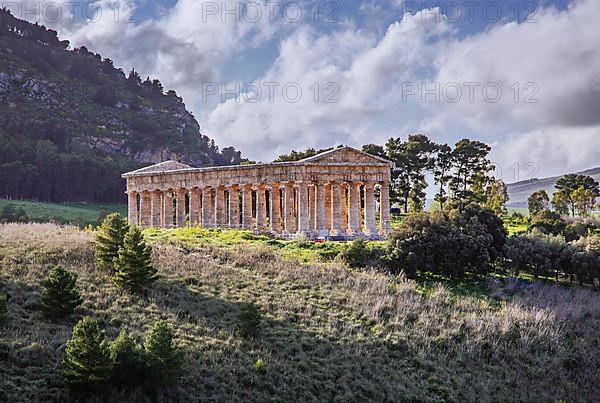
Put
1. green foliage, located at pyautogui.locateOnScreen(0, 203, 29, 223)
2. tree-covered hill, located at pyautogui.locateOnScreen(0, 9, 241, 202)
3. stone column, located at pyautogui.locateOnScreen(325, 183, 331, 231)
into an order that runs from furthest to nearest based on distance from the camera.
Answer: tree-covered hill, located at pyautogui.locateOnScreen(0, 9, 241, 202), green foliage, located at pyautogui.locateOnScreen(0, 203, 29, 223), stone column, located at pyautogui.locateOnScreen(325, 183, 331, 231)

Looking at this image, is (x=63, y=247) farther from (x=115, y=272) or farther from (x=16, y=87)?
(x=16, y=87)

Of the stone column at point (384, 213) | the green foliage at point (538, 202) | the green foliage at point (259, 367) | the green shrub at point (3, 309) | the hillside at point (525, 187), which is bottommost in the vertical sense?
the green foliage at point (259, 367)

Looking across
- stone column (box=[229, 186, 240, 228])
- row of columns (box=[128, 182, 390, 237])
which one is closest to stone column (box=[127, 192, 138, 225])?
row of columns (box=[128, 182, 390, 237])

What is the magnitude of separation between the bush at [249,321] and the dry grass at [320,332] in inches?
14.9

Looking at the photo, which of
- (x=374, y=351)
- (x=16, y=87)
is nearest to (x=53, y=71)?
(x=16, y=87)

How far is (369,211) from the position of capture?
149ft

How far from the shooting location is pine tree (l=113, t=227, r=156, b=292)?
23656 millimetres

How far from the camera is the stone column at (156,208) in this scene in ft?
178

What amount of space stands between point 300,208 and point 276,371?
25.8 m

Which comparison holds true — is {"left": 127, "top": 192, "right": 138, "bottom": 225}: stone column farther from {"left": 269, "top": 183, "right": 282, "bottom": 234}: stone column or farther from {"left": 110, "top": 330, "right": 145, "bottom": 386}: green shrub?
{"left": 110, "top": 330, "right": 145, "bottom": 386}: green shrub

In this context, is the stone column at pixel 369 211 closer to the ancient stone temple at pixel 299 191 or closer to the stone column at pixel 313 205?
the ancient stone temple at pixel 299 191

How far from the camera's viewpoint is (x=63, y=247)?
28.7 m

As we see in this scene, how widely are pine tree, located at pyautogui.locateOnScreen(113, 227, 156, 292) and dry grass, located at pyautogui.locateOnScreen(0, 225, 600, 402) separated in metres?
0.57

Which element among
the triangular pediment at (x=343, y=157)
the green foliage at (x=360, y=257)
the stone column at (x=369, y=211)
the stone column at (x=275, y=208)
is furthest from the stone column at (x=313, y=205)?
the green foliage at (x=360, y=257)
